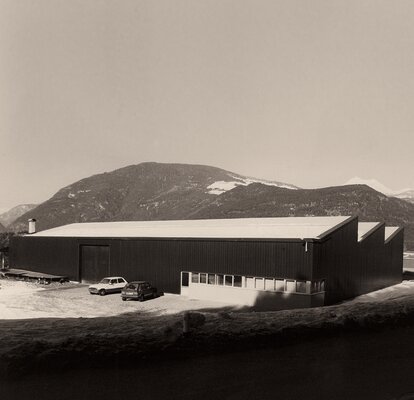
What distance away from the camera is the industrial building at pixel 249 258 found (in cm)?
3152

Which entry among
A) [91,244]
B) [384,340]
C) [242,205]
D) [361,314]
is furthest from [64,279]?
[242,205]

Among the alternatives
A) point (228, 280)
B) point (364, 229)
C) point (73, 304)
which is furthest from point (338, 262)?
point (73, 304)

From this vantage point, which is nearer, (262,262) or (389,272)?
(262,262)

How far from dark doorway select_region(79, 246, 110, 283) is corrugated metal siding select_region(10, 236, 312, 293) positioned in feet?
1.91

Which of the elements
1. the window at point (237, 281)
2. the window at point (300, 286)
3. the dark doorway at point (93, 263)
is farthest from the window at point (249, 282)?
the dark doorway at point (93, 263)

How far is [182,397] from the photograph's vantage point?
12523mm

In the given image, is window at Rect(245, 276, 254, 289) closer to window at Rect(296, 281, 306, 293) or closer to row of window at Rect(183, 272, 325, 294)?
row of window at Rect(183, 272, 325, 294)

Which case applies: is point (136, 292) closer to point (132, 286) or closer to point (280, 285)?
point (132, 286)

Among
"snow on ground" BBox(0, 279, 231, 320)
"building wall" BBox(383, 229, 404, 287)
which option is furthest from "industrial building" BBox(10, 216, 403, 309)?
"snow on ground" BBox(0, 279, 231, 320)

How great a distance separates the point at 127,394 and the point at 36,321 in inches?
563

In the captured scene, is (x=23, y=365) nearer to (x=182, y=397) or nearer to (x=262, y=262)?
(x=182, y=397)

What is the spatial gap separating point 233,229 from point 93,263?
1493cm

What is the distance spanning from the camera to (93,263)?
44.2m

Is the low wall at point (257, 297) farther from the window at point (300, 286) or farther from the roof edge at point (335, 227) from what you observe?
the roof edge at point (335, 227)
